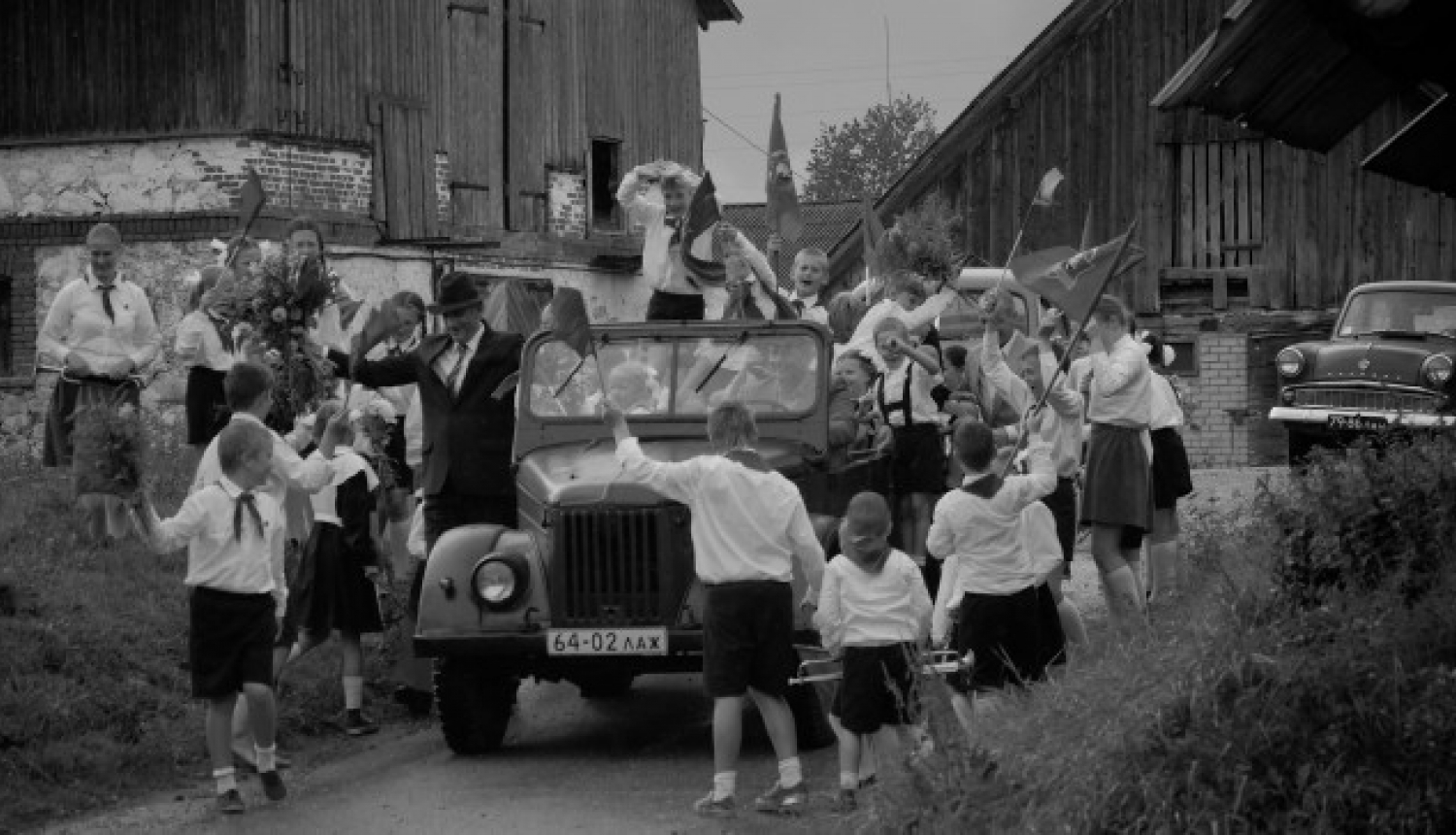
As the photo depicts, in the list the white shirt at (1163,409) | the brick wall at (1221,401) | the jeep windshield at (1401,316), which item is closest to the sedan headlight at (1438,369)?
the jeep windshield at (1401,316)

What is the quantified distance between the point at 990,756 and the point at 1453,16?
279 centimetres

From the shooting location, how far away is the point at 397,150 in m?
29.4

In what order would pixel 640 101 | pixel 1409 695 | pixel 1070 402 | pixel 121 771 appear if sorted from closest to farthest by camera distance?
pixel 1409 695 → pixel 121 771 → pixel 1070 402 → pixel 640 101

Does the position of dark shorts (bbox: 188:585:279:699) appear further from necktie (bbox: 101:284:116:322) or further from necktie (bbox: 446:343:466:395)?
necktie (bbox: 101:284:116:322)

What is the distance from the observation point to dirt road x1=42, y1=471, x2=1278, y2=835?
1023 centimetres

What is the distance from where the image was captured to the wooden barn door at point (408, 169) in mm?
29266

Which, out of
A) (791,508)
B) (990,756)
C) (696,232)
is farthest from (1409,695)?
(696,232)

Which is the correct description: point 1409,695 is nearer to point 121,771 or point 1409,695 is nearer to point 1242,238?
point 121,771

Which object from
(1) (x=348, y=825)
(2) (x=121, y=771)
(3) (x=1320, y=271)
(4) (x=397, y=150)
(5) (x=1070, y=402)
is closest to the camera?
(1) (x=348, y=825)

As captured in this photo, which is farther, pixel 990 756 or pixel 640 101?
pixel 640 101

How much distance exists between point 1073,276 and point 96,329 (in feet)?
25.2

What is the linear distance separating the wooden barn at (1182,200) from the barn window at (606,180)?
4.14 meters

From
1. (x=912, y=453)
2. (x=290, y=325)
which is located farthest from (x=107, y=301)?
(x=912, y=453)

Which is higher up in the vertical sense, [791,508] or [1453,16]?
[1453,16]
